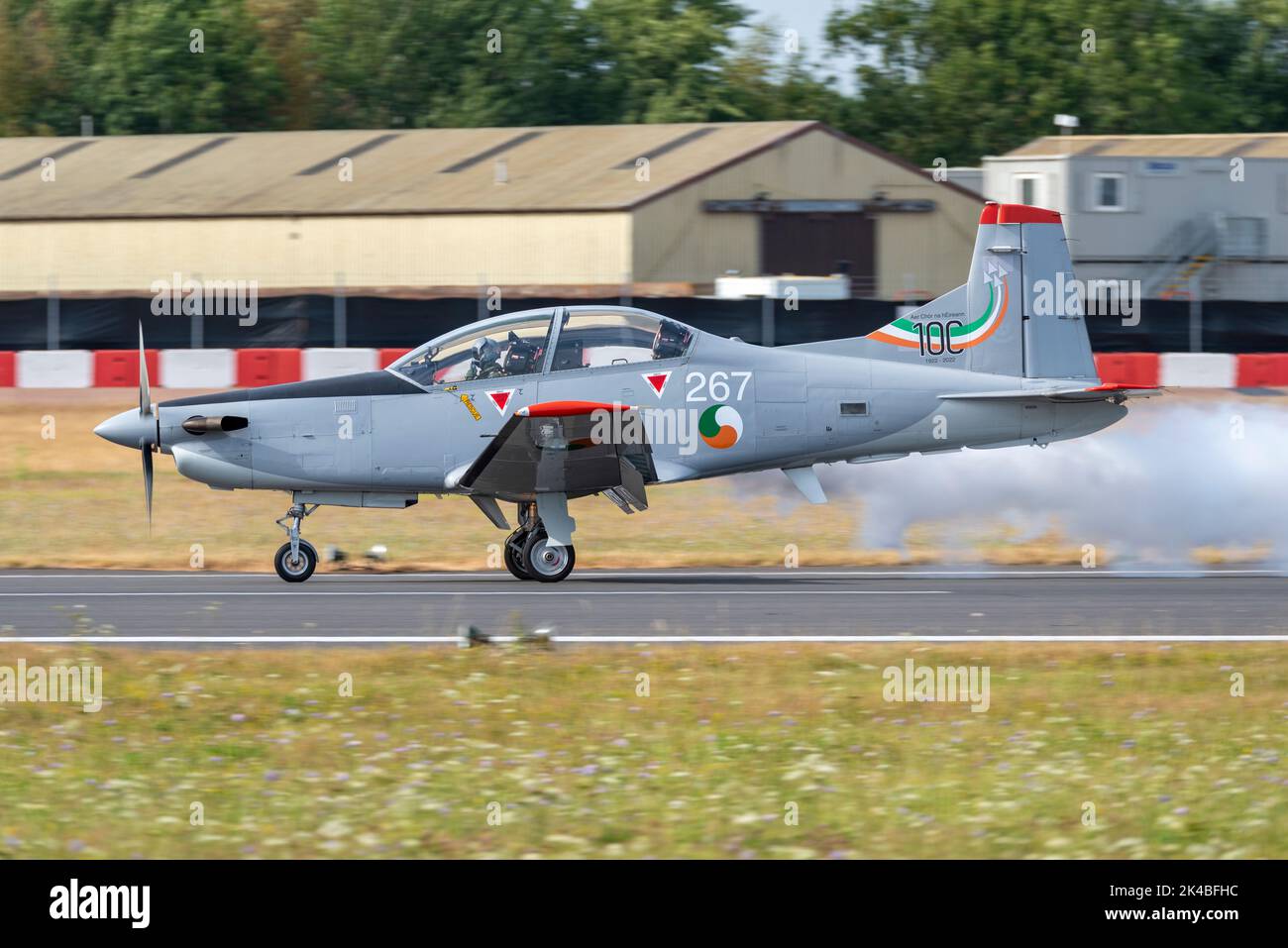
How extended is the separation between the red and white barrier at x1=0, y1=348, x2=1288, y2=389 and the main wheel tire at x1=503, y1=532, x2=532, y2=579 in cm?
987

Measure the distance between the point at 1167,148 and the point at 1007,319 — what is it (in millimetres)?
24217

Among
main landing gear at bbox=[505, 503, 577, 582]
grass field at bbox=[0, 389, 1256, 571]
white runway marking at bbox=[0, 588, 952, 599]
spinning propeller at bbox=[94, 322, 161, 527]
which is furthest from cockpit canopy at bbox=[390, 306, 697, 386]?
grass field at bbox=[0, 389, 1256, 571]

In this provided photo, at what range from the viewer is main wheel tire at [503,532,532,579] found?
51.4ft

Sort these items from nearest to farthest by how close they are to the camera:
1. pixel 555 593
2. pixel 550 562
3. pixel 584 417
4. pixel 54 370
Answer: pixel 584 417 → pixel 555 593 → pixel 550 562 → pixel 54 370

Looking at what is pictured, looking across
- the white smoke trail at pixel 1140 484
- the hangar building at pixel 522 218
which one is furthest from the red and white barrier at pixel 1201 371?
the hangar building at pixel 522 218

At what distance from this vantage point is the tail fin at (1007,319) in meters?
16.0

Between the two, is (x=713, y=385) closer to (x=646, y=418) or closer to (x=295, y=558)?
(x=646, y=418)

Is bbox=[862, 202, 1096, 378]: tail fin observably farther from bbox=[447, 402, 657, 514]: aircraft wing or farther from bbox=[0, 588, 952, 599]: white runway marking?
bbox=[447, 402, 657, 514]: aircraft wing

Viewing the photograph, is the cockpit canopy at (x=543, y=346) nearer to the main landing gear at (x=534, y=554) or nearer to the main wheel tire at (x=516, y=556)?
the main landing gear at (x=534, y=554)

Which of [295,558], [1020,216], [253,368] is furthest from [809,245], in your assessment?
[295,558]

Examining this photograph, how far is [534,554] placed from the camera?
1550 cm

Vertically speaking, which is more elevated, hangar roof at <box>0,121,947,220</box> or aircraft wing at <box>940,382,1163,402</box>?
hangar roof at <box>0,121,947,220</box>

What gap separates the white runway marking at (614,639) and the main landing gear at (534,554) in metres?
3.40

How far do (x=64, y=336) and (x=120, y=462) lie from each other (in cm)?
584
